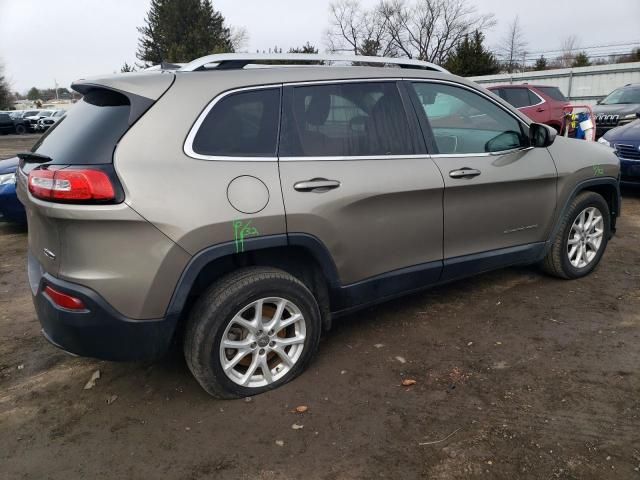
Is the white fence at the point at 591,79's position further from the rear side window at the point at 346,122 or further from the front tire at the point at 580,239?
the rear side window at the point at 346,122

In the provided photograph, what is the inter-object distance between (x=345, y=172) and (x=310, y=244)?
46cm

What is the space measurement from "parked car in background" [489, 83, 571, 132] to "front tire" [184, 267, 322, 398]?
10.3m

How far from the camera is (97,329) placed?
2371mm

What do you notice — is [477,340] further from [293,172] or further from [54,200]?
[54,200]

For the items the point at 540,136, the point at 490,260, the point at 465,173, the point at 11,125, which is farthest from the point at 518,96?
the point at 11,125

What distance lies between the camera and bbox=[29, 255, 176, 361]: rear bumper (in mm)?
2338

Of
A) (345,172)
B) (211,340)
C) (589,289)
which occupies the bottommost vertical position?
(589,289)

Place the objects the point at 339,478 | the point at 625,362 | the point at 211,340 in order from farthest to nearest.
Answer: the point at 625,362 < the point at 211,340 < the point at 339,478

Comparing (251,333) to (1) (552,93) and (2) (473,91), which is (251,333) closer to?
(2) (473,91)

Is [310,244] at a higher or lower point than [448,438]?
higher

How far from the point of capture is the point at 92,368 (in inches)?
125

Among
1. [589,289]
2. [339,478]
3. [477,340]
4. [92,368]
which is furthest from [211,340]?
[589,289]

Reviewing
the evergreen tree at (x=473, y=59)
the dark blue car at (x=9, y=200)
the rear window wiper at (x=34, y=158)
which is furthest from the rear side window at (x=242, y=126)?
the evergreen tree at (x=473, y=59)

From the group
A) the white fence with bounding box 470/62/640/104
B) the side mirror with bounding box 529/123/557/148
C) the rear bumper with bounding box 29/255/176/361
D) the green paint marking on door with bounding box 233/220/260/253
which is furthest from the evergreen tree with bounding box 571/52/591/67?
the rear bumper with bounding box 29/255/176/361
